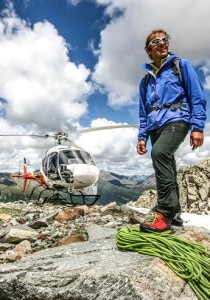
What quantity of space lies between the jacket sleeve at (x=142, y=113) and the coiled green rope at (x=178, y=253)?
6.32 feet

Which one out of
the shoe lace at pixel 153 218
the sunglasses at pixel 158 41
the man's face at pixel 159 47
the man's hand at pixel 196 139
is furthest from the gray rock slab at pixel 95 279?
the sunglasses at pixel 158 41

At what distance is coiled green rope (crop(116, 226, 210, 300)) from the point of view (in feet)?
13.4

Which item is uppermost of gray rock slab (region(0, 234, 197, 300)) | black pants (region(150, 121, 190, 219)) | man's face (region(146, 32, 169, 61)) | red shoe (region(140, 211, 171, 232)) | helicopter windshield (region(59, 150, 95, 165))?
man's face (region(146, 32, 169, 61))

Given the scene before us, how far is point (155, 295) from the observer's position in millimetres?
3857

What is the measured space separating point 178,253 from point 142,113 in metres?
2.92

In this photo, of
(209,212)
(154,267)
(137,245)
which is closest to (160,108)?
(137,245)

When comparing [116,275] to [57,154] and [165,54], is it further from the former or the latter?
[57,154]

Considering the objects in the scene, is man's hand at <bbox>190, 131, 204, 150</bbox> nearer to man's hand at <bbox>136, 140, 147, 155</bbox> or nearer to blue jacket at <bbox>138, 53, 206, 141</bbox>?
blue jacket at <bbox>138, 53, 206, 141</bbox>

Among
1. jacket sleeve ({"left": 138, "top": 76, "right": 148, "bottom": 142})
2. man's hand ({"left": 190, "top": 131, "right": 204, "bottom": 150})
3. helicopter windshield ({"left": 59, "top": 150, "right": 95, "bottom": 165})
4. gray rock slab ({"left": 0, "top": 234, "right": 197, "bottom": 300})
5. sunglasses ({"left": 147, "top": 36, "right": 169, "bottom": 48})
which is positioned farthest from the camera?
helicopter windshield ({"left": 59, "top": 150, "right": 95, "bottom": 165})

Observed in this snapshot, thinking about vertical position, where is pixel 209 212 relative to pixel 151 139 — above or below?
below

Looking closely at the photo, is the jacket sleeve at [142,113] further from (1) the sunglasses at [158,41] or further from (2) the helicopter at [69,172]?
(2) the helicopter at [69,172]

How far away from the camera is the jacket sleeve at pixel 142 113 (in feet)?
21.2

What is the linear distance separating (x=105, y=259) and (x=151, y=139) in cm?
238

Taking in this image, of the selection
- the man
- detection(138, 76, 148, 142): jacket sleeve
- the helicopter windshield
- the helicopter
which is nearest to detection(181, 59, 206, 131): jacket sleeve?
the man
